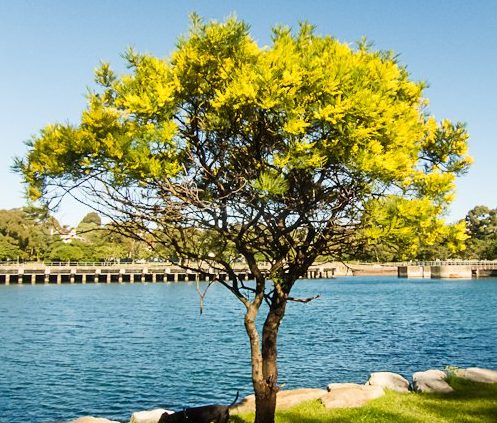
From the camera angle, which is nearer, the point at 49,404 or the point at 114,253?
the point at 49,404

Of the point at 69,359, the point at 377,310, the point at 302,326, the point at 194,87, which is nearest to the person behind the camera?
the point at 194,87

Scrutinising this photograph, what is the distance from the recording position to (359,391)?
15.7 metres

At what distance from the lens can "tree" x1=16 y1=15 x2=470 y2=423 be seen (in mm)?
9281

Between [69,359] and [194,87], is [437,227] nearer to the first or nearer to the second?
[194,87]

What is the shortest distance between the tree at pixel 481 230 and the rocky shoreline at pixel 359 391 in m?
150

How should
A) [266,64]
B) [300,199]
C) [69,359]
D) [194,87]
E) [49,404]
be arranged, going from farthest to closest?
[69,359] < [49,404] < [300,199] < [194,87] < [266,64]

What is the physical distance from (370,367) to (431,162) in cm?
1911

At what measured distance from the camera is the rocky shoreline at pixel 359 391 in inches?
603

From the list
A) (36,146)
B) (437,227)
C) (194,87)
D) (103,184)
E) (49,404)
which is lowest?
(49,404)

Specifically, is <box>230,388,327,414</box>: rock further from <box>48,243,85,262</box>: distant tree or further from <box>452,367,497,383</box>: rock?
<box>48,243,85,262</box>: distant tree

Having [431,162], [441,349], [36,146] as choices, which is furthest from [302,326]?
[36,146]

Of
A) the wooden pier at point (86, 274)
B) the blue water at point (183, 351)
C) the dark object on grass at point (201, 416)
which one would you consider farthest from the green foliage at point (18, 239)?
the dark object on grass at point (201, 416)

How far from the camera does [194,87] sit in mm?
10430

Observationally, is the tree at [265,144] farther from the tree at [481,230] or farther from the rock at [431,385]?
the tree at [481,230]
